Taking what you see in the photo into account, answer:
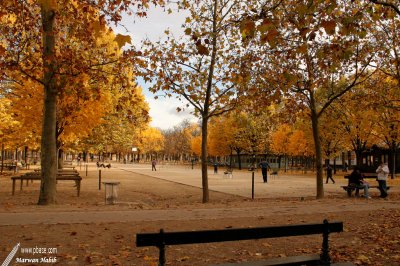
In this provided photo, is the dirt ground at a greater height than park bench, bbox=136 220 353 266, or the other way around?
park bench, bbox=136 220 353 266

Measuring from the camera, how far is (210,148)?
7100cm

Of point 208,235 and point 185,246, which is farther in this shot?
point 185,246

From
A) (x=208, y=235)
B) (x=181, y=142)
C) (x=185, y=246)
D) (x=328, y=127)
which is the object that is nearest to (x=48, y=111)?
(x=185, y=246)

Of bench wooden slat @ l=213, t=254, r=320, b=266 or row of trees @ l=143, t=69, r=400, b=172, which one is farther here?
row of trees @ l=143, t=69, r=400, b=172

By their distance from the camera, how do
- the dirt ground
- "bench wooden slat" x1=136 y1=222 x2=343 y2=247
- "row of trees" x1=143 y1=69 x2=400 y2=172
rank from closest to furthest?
"bench wooden slat" x1=136 y1=222 x2=343 y2=247, the dirt ground, "row of trees" x1=143 y1=69 x2=400 y2=172

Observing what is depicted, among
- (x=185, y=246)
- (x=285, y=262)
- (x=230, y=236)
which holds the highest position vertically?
(x=230, y=236)

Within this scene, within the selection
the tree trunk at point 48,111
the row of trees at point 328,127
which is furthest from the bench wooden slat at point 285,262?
the row of trees at point 328,127

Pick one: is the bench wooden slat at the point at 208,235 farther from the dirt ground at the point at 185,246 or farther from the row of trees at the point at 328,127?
the row of trees at the point at 328,127

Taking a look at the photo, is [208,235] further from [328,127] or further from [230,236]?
[328,127]

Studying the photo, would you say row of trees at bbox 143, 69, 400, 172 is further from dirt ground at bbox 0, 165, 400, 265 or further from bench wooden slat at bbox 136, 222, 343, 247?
bench wooden slat at bbox 136, 222, 343, 247

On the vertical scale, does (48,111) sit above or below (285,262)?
above

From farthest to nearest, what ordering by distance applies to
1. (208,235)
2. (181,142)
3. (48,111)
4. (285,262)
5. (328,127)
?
1. (181,142)
2. (328,127)
3. (48,111)
4. (285,262)
5. (208,235)

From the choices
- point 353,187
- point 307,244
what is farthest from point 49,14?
point 353,187

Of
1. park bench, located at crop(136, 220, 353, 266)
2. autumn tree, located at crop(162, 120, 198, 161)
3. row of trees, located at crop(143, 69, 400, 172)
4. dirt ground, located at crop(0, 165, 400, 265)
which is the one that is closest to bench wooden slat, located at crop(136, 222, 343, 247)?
park bench, located at crop(136, 220, 353, 266)
